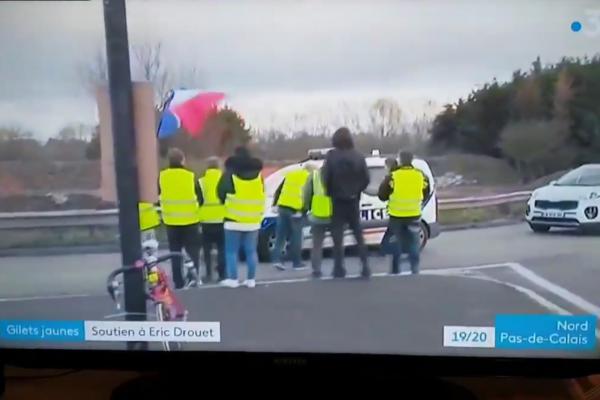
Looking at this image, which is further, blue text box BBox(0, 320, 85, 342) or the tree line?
blue text box BBox(0, 320, 85, 342)

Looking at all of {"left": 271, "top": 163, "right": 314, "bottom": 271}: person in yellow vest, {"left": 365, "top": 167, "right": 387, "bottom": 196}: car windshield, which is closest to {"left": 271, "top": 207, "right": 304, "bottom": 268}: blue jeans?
{"left": 271, "top": 163, "right": 314, "bottom": 271}: person in yellow vest

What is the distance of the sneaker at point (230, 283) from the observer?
3.64 ft

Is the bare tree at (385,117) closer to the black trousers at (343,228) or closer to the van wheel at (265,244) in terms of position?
the black trousers at (343,228)

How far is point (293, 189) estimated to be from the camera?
3.56 ft

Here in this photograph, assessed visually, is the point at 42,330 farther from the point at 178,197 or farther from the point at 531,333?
the point at 531,333

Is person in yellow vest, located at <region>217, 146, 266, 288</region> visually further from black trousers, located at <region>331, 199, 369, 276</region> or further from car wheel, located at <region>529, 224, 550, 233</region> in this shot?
car wheel, located at <region>529, 224, 550, 233</region>

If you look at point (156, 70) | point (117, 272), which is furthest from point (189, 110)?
point (117, 272)

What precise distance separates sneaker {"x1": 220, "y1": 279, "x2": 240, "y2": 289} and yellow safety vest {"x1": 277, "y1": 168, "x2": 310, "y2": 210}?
14 centimetres

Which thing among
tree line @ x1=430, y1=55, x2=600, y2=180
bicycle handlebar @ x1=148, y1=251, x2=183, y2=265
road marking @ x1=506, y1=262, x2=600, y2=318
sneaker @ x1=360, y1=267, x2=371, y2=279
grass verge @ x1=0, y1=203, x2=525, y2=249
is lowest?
road marking @ x1=506, y1=262, x2=600, y2=318

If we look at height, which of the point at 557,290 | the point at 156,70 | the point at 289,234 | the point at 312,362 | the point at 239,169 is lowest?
the point at 312,362

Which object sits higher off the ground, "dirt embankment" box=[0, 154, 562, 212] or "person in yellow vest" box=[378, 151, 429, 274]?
"dirt embankment" box=[0, 154, 562, 212]

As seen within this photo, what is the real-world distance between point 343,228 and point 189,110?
0.29 m

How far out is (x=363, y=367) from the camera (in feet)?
3.64

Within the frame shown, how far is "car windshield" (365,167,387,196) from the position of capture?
107 cm
